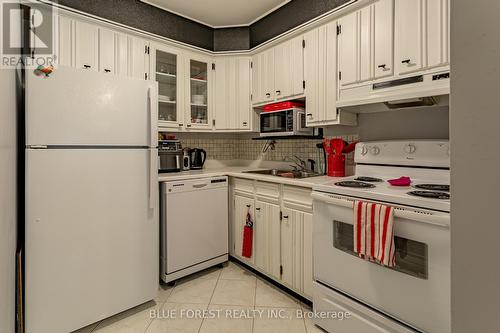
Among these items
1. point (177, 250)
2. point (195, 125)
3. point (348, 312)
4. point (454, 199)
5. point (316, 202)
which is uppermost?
point (195, 125)

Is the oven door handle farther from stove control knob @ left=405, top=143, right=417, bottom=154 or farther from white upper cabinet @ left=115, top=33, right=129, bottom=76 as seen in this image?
white upper cabinet @ left=115, top=33, right=129, bottom=76

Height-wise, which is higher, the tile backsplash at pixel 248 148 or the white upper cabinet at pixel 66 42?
the white upper cabinet at pixel 66 42

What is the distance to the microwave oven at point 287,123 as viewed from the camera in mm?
2361

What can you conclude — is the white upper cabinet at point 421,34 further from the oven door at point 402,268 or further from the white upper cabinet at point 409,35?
the oven door at point 402,268

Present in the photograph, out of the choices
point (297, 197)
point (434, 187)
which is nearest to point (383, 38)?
point (434, 187)

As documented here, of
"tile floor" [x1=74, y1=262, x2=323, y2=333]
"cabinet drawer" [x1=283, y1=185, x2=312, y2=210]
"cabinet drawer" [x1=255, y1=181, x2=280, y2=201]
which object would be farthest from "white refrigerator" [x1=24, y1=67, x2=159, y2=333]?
"cabinet drawer" [x1=283, y1=185, x2=312, y2=210]

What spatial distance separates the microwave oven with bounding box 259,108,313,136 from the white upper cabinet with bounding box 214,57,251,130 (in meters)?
0.40

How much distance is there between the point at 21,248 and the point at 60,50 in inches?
61.2

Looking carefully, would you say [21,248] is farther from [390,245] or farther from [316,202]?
[390,245]

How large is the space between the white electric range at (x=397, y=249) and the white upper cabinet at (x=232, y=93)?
1.44 m

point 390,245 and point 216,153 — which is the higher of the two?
point 216,153

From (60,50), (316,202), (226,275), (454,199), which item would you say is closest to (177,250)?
(226,275)

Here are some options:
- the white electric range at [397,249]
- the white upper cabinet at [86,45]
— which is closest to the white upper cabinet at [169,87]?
the white upper cabinet at [86,45]

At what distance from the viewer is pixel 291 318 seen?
1828mm
